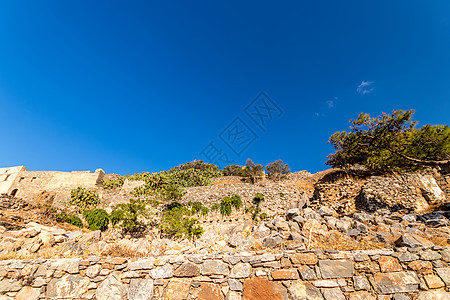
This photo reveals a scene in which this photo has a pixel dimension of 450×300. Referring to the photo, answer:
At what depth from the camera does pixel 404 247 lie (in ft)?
11.0

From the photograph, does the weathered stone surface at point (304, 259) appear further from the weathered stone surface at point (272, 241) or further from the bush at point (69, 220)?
the bush at point (69, 220)

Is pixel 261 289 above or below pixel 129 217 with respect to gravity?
below

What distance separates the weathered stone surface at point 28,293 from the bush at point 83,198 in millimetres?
20506

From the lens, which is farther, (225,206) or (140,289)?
(225,206)

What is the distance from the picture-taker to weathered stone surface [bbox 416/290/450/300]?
2.96 metres

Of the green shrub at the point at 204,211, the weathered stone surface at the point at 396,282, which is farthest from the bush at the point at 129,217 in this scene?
the weathered stone surface at the point at 396,282

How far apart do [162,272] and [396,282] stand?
13.1ft

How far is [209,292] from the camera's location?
3.15m

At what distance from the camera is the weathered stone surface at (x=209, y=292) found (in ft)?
10.2

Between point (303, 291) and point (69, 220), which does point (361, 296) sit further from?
point (69, 220)

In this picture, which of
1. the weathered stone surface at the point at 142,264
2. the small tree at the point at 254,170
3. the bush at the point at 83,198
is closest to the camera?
the weathered stone surface at the point at 142,264

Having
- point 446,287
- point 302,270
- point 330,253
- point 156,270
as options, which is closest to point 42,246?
point 156,270

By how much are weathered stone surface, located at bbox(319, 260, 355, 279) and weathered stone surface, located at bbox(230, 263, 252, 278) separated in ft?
4.10

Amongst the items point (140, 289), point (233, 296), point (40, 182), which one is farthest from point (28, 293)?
point (40, 182)
